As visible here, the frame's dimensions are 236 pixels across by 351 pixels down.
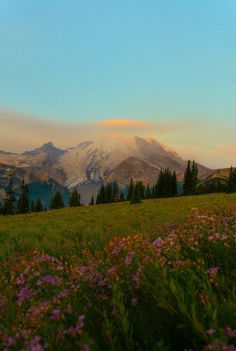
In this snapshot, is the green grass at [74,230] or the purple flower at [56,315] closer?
the purple flower at [56,315]

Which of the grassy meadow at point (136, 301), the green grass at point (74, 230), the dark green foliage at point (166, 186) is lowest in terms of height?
the green grass at point (74, 230)

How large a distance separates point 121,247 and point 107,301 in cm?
82

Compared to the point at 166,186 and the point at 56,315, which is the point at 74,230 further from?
the point at 166,186

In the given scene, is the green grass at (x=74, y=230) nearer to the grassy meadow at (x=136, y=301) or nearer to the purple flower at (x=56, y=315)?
the grassy meadow at (x=136, y=301)

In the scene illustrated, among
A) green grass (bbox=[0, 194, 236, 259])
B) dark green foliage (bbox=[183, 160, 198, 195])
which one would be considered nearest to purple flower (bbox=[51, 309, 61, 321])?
green grass (bbox=[0, 194, 236, 259])

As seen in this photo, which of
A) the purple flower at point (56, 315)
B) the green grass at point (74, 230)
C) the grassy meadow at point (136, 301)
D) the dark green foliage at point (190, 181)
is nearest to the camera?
the grassy meadow at point (136, 301)

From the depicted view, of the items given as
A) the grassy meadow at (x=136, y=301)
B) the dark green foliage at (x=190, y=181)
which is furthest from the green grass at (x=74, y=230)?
the dark green foliage at (x=190, y=181)

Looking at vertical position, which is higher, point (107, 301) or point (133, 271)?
point (133, 271)

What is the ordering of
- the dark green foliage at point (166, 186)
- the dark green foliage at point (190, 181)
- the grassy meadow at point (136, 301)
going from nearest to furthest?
1. the grassy meadow at point (136, 301)
2. the dark green foliage at point (190, 181)
3. the dark green foliage at point (166, 186)

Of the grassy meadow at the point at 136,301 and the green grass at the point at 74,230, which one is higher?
the grassy meadow at the point at 136,301

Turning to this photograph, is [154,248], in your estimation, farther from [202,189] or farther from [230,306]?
[202,189]

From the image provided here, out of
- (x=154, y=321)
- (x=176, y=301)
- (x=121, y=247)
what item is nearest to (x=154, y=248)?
(x=121, y=247)

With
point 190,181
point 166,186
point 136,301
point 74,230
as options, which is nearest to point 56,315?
point 136,301

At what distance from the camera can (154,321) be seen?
106 inches
